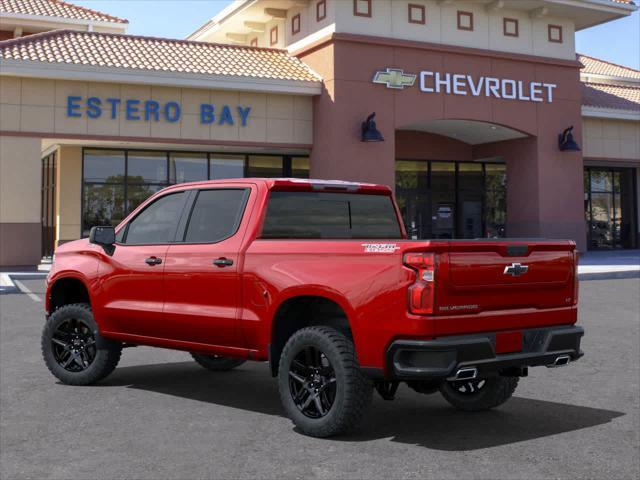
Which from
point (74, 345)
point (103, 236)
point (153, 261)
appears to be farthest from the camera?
point (74, 345)

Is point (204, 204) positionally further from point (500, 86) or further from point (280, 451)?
point (500, 86)

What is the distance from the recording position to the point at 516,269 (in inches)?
232

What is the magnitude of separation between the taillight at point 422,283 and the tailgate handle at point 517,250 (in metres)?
0.78

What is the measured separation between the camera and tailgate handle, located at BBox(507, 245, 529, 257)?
5.86 metres

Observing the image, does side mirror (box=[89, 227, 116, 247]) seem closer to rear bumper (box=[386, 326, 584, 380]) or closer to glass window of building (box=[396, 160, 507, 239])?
rear bumper (box=[386, 326, 584, 380])

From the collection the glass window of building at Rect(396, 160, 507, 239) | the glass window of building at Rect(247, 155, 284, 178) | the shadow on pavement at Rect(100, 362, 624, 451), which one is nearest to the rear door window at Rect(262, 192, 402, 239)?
the shadow on pavement at Rect(100, 362, 624, 451)

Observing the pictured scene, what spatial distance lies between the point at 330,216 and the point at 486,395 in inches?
81.7

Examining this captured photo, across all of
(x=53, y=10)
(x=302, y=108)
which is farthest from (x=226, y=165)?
(x=53, y=10)

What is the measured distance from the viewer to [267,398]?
7.41 meters

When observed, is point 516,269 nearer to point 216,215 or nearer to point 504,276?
point 504,276

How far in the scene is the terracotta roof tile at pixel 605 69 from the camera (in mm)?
44625

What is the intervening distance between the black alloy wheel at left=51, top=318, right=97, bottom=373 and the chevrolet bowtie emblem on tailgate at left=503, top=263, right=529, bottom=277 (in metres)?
4.43

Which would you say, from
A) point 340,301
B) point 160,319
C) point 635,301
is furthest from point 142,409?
point 635,301

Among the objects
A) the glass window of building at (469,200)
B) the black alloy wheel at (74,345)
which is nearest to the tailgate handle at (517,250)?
the black alloy wheel at (74,345)
